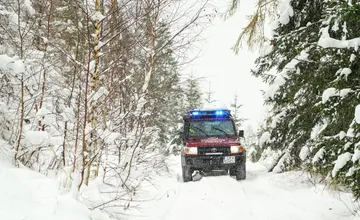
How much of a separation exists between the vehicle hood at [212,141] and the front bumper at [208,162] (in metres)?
0.37

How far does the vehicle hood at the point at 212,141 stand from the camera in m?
10.2

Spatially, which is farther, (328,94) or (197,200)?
(197,200)

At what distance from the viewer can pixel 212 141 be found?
10.2 m

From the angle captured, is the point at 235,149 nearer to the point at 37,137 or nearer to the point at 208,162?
the point at 208,162

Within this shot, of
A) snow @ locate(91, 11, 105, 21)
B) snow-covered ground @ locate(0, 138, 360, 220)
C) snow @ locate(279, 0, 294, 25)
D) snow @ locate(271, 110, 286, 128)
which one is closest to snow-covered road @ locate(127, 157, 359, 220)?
snow-covered ground @ locate(0, 138, 360, 220)

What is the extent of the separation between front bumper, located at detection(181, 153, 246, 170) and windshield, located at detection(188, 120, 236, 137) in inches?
33.7

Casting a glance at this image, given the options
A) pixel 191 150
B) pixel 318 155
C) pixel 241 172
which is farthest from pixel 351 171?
pixel 191 150

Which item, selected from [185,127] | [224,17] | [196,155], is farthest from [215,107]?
[224,17]

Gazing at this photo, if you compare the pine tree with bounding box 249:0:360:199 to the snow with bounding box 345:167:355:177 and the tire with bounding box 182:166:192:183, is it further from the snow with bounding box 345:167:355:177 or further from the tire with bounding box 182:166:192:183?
the tire with bounding box 182:166:192:183

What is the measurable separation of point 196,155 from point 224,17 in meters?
4.02

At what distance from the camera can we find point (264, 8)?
777 centimetres

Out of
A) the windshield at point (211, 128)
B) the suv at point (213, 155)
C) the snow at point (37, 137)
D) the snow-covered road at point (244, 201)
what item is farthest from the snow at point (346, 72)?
the windshield at point (211, 128)

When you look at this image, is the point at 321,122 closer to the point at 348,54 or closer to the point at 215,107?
the point at 348,54

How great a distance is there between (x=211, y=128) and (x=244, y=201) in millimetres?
3709
